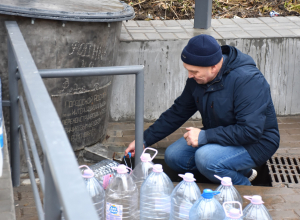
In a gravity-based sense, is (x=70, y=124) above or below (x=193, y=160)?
above

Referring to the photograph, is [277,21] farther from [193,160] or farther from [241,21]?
[193,160]

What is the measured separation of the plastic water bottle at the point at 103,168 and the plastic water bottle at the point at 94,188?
62 cm

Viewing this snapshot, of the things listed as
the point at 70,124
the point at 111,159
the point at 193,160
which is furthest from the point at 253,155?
the point at 70,124

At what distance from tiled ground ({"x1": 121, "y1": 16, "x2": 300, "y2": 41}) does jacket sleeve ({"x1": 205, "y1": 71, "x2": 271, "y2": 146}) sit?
1.54 m

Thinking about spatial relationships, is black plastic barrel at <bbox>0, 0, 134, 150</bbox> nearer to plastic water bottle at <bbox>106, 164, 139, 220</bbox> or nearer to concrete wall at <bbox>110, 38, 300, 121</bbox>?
concrete wall at <bbox>110, 38, 300, 121</bbox>

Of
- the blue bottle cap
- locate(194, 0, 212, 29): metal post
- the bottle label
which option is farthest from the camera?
locate(194, 0, 212, 29): metal post

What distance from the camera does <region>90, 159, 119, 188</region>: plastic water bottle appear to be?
9.74ft

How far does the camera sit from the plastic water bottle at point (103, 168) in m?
2.97

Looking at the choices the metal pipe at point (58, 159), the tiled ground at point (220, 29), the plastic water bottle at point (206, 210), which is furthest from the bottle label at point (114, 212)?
the tiled ground at point (220, 29)

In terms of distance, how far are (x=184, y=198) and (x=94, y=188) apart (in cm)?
47

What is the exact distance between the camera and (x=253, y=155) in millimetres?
2834

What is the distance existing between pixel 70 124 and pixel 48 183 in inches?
87.0

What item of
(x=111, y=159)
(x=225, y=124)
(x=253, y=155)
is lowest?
(x=111, y=159)

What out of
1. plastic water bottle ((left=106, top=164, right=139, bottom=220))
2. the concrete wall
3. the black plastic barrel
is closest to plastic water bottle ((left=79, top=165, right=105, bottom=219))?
plastic water bottle ((left=106, top=164, right=139, bottom=220))
